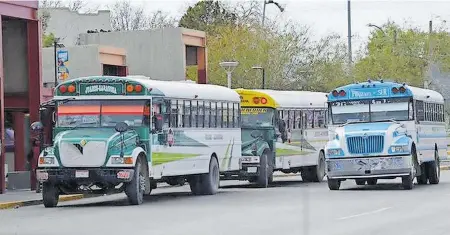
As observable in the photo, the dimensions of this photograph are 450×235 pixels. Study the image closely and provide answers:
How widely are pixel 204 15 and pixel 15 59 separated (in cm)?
5298

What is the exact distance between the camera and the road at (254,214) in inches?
722

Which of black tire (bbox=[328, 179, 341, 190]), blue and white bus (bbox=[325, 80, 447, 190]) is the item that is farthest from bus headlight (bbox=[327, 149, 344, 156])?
black tire (bbox=[328, 179, 341, 190])

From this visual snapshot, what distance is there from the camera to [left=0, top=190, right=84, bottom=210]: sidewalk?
26.2 m

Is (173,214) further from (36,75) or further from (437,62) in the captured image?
(437,62)

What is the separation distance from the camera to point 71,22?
75.9m

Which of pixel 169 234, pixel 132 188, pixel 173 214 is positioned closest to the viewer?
pixel 169 234

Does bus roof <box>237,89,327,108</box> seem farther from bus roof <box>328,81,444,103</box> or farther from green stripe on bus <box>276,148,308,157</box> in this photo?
bus roof <box>328,81,444,103</box>

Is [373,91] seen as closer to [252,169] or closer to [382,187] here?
[382,187]

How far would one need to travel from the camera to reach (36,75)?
32.2 m

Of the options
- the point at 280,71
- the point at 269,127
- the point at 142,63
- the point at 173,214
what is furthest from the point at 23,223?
the point at 280,71

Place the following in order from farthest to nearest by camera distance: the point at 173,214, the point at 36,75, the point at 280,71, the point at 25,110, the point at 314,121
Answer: the point at 280,71
the point at 314,121
the point at 25,110
the point at 36,75
the point at 173,214

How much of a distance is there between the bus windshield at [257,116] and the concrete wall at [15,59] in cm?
687

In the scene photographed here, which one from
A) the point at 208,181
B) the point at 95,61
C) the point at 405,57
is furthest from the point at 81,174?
the point at 405,57

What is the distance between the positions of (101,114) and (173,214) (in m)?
4.35
